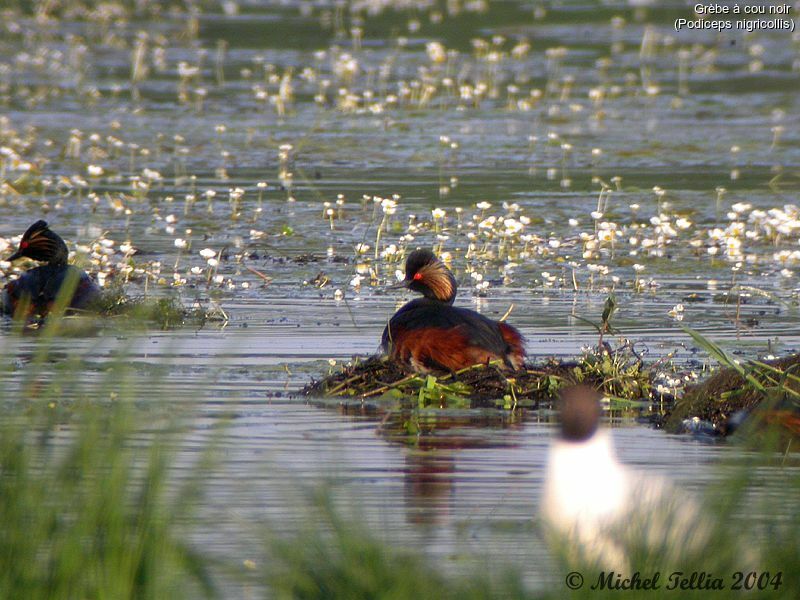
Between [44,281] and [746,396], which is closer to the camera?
[746,396]

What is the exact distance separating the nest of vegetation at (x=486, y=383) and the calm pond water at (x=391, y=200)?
32 cm

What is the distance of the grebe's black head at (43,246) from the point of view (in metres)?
12.8

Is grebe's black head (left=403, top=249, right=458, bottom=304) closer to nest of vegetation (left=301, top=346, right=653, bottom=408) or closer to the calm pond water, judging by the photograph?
the calm pond water

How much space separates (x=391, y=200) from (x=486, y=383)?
6.72 m

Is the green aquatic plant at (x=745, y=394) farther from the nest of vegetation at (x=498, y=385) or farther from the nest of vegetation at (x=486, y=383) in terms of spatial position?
the nest of vegetation at (x=486, y=383)

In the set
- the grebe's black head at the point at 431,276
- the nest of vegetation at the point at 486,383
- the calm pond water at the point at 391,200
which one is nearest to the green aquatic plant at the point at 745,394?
the calm pond water at the point at 391,200

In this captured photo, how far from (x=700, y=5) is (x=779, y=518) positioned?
2748 cm

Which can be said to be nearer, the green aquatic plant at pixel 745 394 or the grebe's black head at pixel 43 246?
the green aquatic plant at pixel 745 394

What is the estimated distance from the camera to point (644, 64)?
1095 inches

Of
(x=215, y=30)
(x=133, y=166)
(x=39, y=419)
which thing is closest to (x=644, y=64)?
(x=215, y=30)

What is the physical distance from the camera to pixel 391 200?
52.7ft

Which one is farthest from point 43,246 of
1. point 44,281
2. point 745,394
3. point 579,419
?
point 579,419

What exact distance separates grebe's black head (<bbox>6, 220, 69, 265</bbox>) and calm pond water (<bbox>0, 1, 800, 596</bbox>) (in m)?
0.34

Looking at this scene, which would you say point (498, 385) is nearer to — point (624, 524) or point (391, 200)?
point (624, 524)
